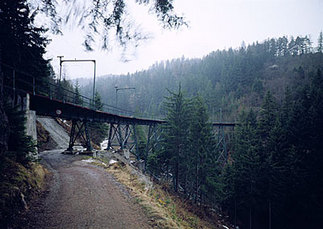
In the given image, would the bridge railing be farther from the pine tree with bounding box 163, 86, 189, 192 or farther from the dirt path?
the pine tree with bounding box 163, 86, 189, 192

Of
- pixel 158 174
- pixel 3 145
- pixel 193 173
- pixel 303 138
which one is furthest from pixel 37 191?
pixel 303 138

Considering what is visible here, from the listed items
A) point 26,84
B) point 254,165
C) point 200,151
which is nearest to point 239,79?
point 254,165

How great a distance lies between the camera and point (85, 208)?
15.8 feet

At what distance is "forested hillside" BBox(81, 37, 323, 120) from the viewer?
64.6 m

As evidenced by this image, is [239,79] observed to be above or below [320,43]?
below

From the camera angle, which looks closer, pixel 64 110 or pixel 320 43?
pixel 64 110

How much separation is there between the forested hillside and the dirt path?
4360 cm

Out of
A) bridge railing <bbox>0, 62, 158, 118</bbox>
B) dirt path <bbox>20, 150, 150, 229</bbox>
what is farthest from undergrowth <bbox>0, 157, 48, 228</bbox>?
bridge railing <bbox>0, 62, 158, 118</bbox>

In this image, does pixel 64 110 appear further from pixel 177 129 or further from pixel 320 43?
pixel 320 43

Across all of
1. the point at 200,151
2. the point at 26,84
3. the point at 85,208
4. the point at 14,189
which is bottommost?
the point at 200,151

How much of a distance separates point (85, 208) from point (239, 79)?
84.0 metres

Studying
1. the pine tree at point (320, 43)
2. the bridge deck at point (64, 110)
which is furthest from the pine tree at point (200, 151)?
the pine tree at point (320, 43)

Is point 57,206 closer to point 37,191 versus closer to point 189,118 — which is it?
point 37,191

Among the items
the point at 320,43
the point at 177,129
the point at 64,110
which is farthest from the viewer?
the point at 320,43
